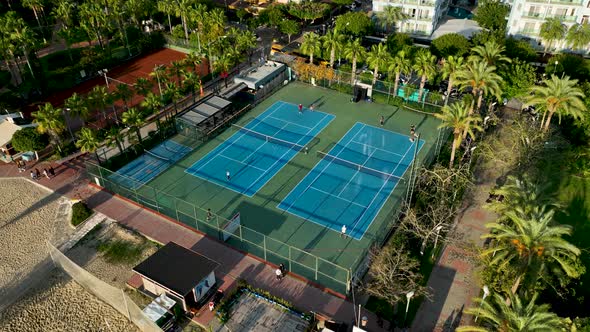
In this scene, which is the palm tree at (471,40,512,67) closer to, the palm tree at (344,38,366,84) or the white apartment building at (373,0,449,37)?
the palm tree at (344,38,366,84)

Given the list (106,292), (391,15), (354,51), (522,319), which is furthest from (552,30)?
(106,292)

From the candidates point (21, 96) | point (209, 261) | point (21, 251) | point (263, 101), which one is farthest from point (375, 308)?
Answer: point (21, 96)

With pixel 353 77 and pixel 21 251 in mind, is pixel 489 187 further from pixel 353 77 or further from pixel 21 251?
pixel 21 251

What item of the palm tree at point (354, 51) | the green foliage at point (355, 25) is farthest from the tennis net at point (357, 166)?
the green foliage at point (355, 25)

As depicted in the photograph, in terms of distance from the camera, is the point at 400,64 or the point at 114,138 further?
the point at 400,64

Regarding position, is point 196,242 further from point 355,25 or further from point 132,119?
point 355,25

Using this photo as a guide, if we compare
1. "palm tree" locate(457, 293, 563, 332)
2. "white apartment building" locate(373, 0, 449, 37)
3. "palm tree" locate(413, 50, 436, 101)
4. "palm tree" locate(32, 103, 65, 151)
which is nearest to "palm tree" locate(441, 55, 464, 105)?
"palm tree" locate(413, 50, 436, 101)
